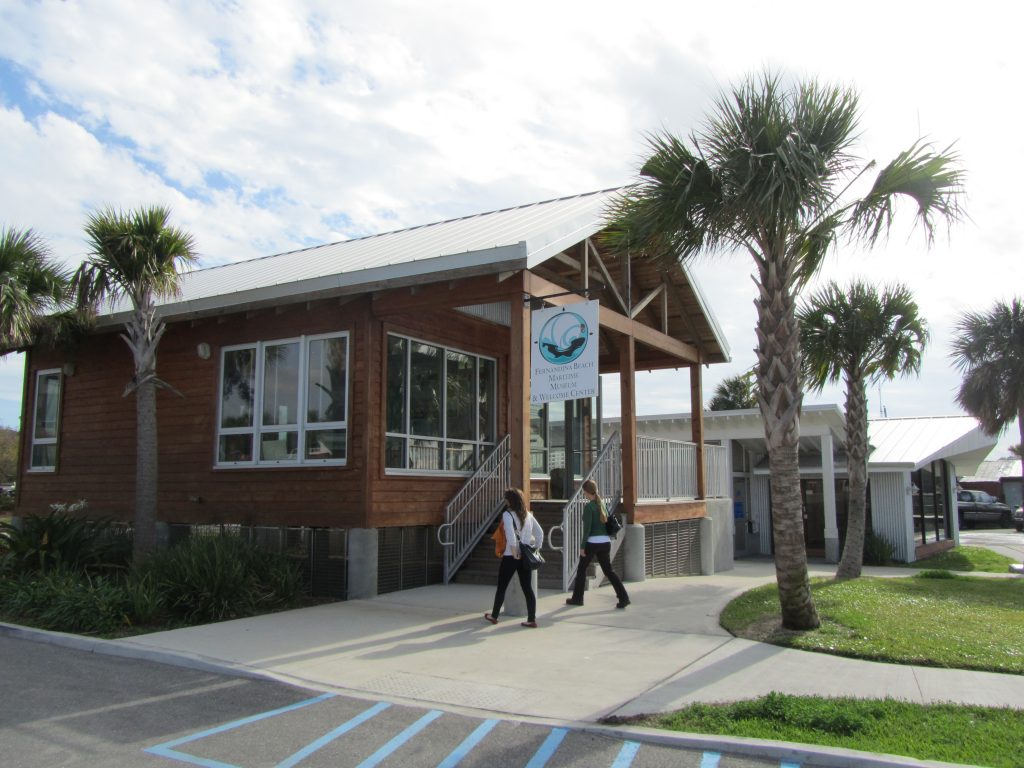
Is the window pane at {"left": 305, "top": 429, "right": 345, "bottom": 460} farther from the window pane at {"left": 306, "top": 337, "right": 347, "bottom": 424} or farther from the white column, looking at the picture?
the white column

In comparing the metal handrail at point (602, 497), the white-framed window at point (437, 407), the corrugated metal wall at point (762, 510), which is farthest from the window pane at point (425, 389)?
the corrugated metal wall at point (762, 510)

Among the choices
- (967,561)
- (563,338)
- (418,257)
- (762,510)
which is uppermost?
(418,257)

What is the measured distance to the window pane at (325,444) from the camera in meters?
11.5

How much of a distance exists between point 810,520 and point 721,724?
65.7ft

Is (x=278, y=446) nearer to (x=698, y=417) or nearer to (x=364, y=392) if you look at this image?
(x=364, y=392)

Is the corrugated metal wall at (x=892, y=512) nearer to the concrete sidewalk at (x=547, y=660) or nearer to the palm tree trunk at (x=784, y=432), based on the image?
the concrete sidewalk at (x=547, y=660)

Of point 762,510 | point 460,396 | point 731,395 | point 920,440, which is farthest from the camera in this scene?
point 731,395

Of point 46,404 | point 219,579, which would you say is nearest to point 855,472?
point 219,579

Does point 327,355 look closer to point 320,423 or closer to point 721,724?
point 320,423

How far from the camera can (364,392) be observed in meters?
11.3

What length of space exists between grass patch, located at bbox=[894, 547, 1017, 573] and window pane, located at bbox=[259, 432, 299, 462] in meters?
15.6

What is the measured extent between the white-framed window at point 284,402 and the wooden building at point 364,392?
0.03m

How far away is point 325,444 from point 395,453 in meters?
1.00

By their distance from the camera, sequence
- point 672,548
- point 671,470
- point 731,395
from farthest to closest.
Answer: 1. point 731,395
2. point 671,470
3. point 672,548
